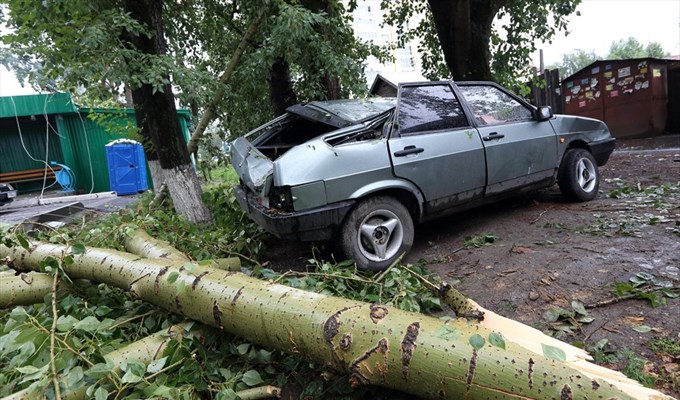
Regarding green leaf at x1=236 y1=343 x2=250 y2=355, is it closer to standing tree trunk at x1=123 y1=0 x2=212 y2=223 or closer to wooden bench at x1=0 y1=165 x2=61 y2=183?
standing tree trunk at x1=123 y1=0 x2=212 y2=223

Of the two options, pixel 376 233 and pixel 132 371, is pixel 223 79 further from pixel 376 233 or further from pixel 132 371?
pixel 132 371

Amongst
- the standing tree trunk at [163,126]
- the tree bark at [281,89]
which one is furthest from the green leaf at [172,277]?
the tree bark at [281,89]

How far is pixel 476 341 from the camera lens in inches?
52.1

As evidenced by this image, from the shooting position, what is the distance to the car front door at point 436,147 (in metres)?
3.37

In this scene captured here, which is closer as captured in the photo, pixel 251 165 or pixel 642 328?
pixel 642 328

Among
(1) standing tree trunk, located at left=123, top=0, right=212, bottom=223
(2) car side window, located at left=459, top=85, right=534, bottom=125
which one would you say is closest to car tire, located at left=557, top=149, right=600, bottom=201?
(2) car side window, located at left=459, top=85, right=534, bottom=125

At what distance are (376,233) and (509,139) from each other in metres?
1.82

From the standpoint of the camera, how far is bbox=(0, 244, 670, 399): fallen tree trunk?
1.20 m

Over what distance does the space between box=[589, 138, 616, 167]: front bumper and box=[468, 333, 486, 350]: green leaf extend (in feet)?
14.5

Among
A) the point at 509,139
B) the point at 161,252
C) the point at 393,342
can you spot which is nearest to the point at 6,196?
the point at 161,252

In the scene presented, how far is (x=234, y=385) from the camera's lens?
5.64 ft

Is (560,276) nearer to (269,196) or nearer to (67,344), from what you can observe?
(269,196)

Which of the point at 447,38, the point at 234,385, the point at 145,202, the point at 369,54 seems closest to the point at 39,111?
the point at 145,202

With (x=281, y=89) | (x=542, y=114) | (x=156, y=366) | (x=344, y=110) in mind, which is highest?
(x=281, y=89)
